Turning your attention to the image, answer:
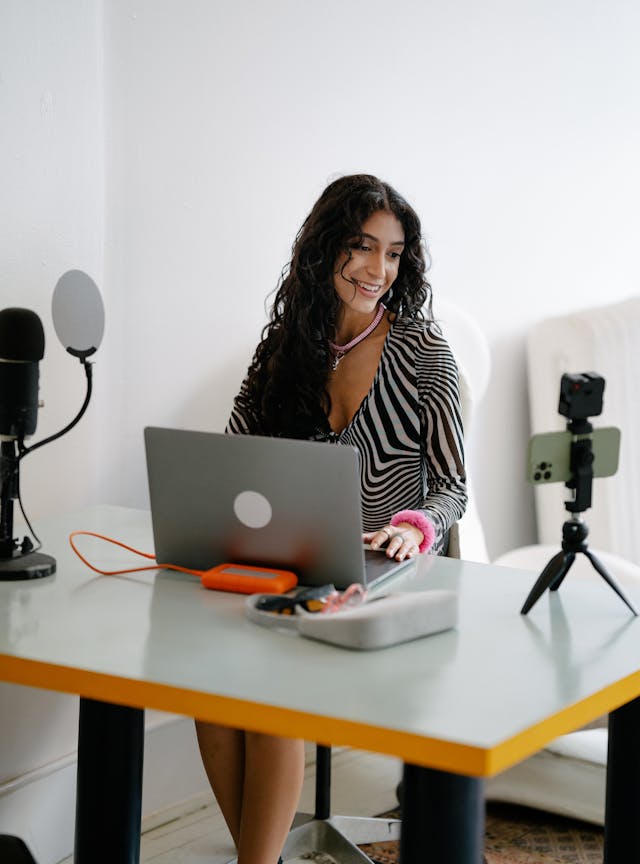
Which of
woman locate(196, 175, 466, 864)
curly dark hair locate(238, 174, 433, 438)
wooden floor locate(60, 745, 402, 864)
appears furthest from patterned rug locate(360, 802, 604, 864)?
curly dark hair locate(238, 174, 433, 438)

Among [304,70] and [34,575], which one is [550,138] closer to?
[304,70]

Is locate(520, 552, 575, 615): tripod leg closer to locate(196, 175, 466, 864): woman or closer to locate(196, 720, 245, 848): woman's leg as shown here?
locate(196, 175, 466, 864): woman

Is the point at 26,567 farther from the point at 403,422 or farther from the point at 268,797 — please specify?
the point at 403,422

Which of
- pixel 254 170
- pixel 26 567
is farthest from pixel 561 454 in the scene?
pixel 254 170

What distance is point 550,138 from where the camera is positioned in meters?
3.25

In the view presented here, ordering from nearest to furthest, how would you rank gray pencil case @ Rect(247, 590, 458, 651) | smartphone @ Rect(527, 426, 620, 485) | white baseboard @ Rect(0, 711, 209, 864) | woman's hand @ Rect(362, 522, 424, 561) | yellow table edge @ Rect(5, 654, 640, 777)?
yellow table edge @ Rect(5, 654, 640, 777), gray pencil case @ Rect(247, 590, 458, 651), smartphone @ Rect(527, 426, 620, 485), woman's hand @ Rect(362, 522, 424, 561), white baseboard @ Rect(0, 711, 209, 864)

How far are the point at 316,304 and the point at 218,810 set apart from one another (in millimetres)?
1095

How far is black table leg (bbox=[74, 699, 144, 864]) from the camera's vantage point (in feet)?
5.38

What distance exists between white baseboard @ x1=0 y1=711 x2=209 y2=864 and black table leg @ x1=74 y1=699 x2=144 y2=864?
401 mm

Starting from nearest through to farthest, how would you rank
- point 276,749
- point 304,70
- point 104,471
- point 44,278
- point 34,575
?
point 34,575, point 276,749, point 44,278, point 104,471, point 304,70

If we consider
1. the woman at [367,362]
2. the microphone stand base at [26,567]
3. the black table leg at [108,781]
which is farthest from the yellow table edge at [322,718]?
the woman at [367,362]

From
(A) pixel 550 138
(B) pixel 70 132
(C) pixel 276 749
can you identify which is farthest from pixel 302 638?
(A) pixel 550 138

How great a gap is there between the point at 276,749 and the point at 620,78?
2.44m

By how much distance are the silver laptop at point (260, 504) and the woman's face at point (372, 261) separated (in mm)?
716
